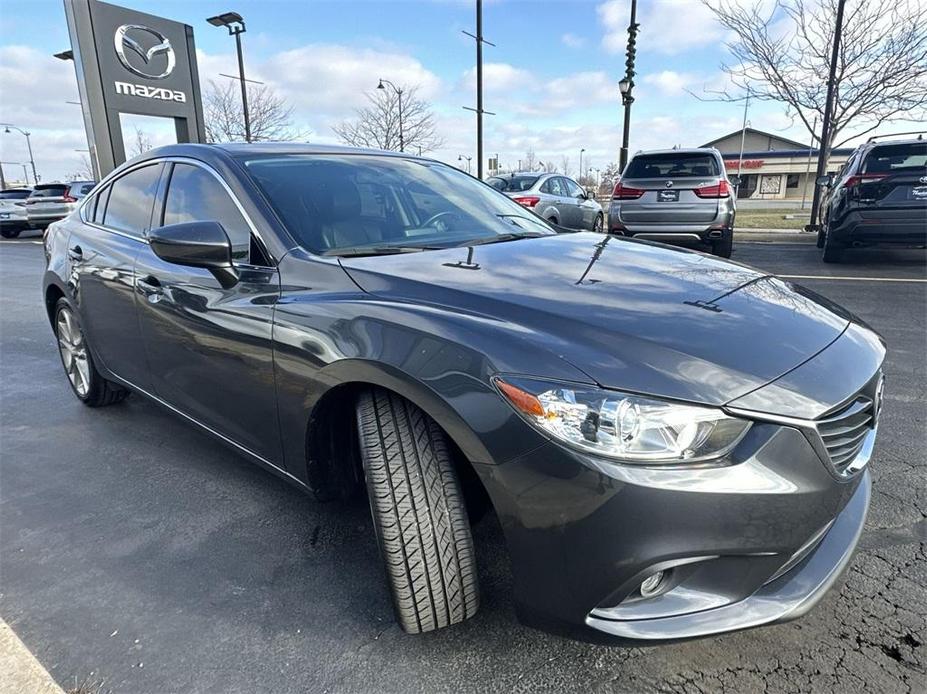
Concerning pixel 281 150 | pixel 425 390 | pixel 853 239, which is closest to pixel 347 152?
pixel 281 150

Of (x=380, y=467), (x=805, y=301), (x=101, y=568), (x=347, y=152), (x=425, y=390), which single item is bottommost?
(x=101, y=568)

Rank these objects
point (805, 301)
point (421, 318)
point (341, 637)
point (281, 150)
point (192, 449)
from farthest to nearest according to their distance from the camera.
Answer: point (192, 449), point (281, 150), point (805, 301), point (341, 637), point (421, 318)

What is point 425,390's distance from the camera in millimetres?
1598

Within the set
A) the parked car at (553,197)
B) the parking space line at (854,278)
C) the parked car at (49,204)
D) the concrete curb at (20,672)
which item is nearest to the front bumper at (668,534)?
the concrete curb at (20,672)

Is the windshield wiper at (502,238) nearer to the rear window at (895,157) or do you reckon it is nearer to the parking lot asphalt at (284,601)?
the parking lot asphalt at (284,601)

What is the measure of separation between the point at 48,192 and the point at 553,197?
54.6 feet

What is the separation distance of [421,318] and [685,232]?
294 inches

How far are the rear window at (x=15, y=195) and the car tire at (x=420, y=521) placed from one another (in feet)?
76.2

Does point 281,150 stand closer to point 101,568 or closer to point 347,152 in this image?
point 347,152

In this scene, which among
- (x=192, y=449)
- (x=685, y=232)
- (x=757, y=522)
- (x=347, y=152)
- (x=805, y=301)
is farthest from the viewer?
(x=685, y=232)

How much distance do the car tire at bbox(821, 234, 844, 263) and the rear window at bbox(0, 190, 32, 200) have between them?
74.2 feet

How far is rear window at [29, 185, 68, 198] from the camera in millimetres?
18547

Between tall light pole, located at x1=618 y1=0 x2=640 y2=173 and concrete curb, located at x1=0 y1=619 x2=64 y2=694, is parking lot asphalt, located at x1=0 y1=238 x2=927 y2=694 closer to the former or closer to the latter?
concrete curb, located at x1=0 y1=619 x2=64 y2=694

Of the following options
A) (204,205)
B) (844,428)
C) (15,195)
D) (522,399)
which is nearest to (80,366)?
(204,205)
